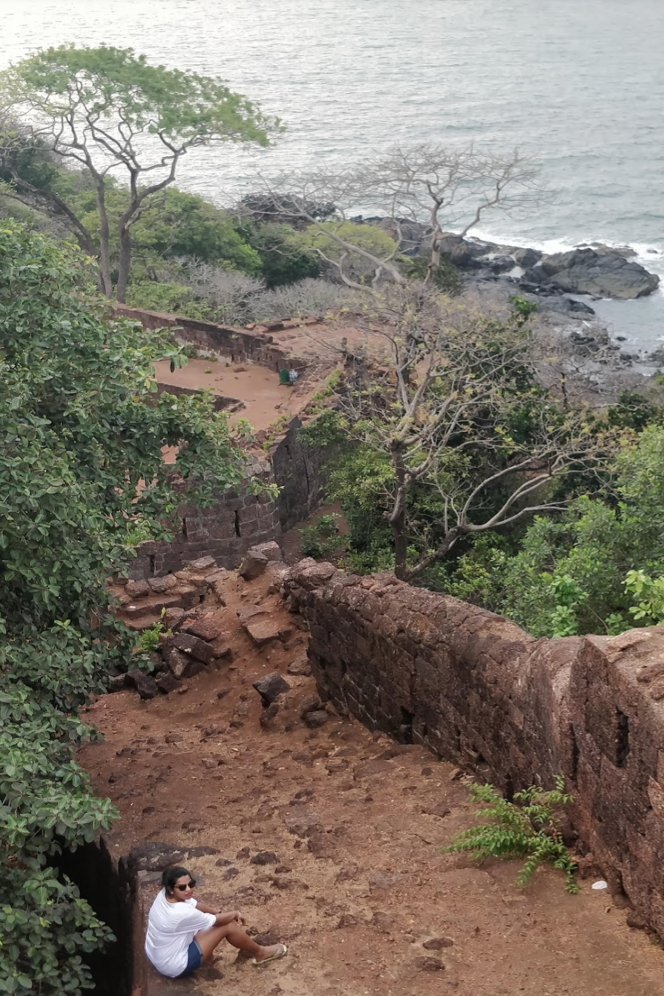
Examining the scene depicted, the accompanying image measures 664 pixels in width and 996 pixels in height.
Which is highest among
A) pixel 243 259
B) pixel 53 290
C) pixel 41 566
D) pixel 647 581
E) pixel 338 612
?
pixel 53 290

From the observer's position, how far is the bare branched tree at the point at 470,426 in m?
21.7

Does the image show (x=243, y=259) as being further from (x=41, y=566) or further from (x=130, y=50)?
A: (x=41, y=566)

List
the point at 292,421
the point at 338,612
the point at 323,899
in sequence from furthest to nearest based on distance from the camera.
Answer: the point at 292,421 < the point at 338,612 < the point at 323,899

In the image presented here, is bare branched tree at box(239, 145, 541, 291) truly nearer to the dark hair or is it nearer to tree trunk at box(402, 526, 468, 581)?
tree trunk at box(402, 526, 468, 581)

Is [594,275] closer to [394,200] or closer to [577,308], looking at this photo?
[577,308]

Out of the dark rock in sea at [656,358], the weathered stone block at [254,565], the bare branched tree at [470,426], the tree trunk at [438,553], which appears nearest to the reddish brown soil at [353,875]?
the weathered stone block at [254,565]

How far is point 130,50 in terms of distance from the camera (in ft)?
132

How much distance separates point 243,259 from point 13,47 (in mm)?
73548

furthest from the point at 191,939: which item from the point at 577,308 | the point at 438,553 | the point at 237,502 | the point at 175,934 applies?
the point at 577,308

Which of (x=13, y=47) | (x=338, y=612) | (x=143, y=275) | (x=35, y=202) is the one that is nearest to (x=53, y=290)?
(x=338, y=612)

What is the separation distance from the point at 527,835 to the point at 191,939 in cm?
217

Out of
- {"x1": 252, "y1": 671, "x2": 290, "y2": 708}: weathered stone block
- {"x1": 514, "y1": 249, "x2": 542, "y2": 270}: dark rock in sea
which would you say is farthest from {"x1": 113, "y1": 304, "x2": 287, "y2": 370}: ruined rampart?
{"x1": 514, "y1": 249, "x2": 542, "y2": 270}: dark rock in sea

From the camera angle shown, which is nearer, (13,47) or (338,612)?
(338,612)

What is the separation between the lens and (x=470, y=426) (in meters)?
23.5
